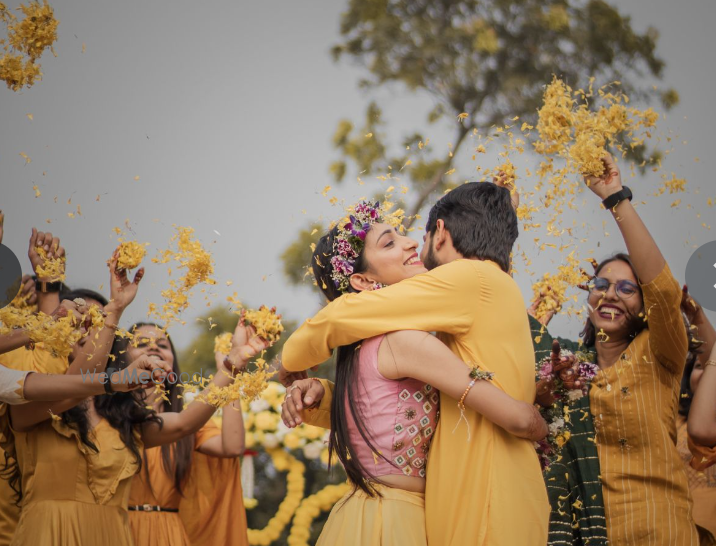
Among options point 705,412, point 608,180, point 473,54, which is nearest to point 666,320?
point 705,412

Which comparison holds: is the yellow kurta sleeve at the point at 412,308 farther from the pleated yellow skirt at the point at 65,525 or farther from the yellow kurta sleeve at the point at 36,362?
the yellow kurta sleeve at the point at 36,362

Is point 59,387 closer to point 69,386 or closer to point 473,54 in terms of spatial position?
point 69,386

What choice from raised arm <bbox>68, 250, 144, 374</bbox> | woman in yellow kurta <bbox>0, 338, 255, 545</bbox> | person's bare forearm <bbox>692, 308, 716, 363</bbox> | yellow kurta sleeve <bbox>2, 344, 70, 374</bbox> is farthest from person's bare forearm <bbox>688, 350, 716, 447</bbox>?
yellow kurta sleeve <bbox>2, 344, 70, 374</bbox>

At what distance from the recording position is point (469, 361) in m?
2.88

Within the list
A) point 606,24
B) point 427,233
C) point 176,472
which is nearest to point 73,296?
point 176,472

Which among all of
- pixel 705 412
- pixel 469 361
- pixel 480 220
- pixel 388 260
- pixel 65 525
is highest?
pixel 480 220

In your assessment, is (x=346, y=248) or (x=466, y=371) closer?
(x=466, y=371)

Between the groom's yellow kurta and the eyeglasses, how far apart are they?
4.19 feet

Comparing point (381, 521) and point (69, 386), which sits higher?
point (69, 386)

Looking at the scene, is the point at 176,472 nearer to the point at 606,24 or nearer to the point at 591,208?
the point at 591,208

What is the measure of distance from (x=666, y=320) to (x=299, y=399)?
5.63ft

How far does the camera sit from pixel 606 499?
3861 millimetres

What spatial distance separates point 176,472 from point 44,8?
269 cm

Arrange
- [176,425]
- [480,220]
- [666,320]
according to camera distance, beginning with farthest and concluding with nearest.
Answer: [176,425] → [666,320] → [480,220]
